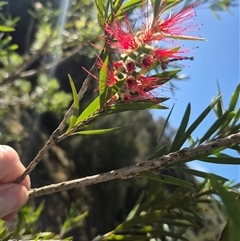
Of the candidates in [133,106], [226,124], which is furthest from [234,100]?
[133,106]

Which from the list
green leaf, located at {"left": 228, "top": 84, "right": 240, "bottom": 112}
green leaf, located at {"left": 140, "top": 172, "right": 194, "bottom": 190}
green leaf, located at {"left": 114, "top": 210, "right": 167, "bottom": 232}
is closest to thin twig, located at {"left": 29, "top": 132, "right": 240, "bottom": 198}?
green leaf, located at {"left": 140, "top": 172, "right": 194, "bottom": 190}

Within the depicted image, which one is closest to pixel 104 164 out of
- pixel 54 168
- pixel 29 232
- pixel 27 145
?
pixel 54 168

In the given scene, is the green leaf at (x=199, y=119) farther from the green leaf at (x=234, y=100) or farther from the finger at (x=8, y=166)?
the finger at (x=8, y=166)

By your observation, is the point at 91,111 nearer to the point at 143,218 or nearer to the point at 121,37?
the point at 121,37

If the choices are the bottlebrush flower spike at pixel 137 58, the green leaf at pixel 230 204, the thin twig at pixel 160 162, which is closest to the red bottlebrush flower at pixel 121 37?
the bottlebrush flower spike at pixel 137 58

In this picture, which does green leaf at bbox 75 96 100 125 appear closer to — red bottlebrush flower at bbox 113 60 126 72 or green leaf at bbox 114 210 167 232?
red bottlebrush flower at bbox 113 60 126 72

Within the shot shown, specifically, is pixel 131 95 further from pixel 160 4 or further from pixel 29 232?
pixel 29 232
